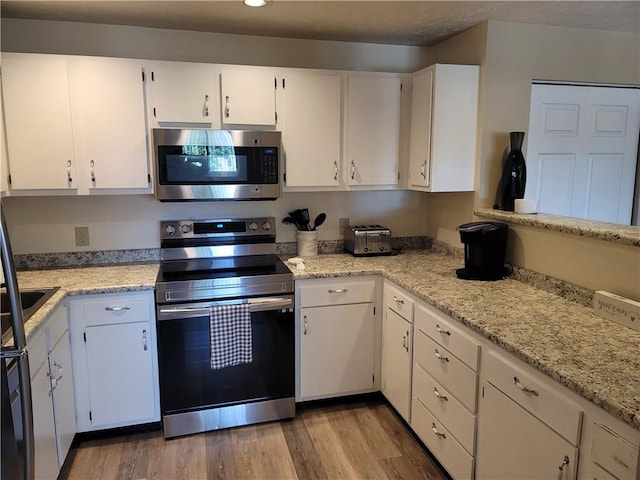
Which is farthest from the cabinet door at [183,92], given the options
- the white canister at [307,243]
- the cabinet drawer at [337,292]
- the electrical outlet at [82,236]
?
the cabinet drawer at [337,292]

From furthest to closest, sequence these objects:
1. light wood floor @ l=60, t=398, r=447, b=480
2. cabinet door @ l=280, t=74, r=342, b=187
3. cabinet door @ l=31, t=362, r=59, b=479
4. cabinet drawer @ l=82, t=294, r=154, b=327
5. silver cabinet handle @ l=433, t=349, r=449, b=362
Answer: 1. cabinet door @ l=280, t=74, r=342, b=187
2. cabinet drawer @ l=82, t=294, r=154, b=327
3. light wood floor @ l=60, t=398, r=447, b=480
4. silver cabinet handle @ l=433, t=349, r=449, b=362
5. cabinet door @ l=31, t=362, r=59, b=479

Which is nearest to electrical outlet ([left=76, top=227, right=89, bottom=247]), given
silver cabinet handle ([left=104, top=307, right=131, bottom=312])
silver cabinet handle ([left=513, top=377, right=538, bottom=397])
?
silver cabinet handle ([left=104, top=307, right=131, bottom=312])

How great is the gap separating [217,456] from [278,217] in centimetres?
151

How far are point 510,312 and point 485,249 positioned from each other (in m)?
0.56

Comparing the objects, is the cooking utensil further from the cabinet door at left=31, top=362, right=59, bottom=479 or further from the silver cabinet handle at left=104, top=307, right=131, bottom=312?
the cabinet door at left=31, top=362, right=59, bottom=479

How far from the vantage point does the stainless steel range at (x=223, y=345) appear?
8.33 feet

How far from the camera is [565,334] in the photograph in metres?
1.76

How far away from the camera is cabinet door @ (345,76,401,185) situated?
2.98m

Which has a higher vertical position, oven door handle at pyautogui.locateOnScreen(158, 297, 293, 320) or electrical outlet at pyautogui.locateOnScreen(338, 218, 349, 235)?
electrical outlet at pyautogui.locateOnScreen(338, 218, 349, 235)

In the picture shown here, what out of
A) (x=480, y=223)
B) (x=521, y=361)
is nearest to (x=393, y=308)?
(x=480, y=223)

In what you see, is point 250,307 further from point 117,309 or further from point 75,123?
point 75,123

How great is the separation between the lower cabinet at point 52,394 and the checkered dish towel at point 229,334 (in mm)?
715

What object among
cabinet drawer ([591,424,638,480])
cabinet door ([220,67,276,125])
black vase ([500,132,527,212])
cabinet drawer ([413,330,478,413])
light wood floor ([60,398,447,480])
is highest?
cabinet door ([220,67,276,125])

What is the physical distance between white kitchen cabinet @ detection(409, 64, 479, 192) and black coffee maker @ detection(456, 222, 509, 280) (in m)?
0.42
